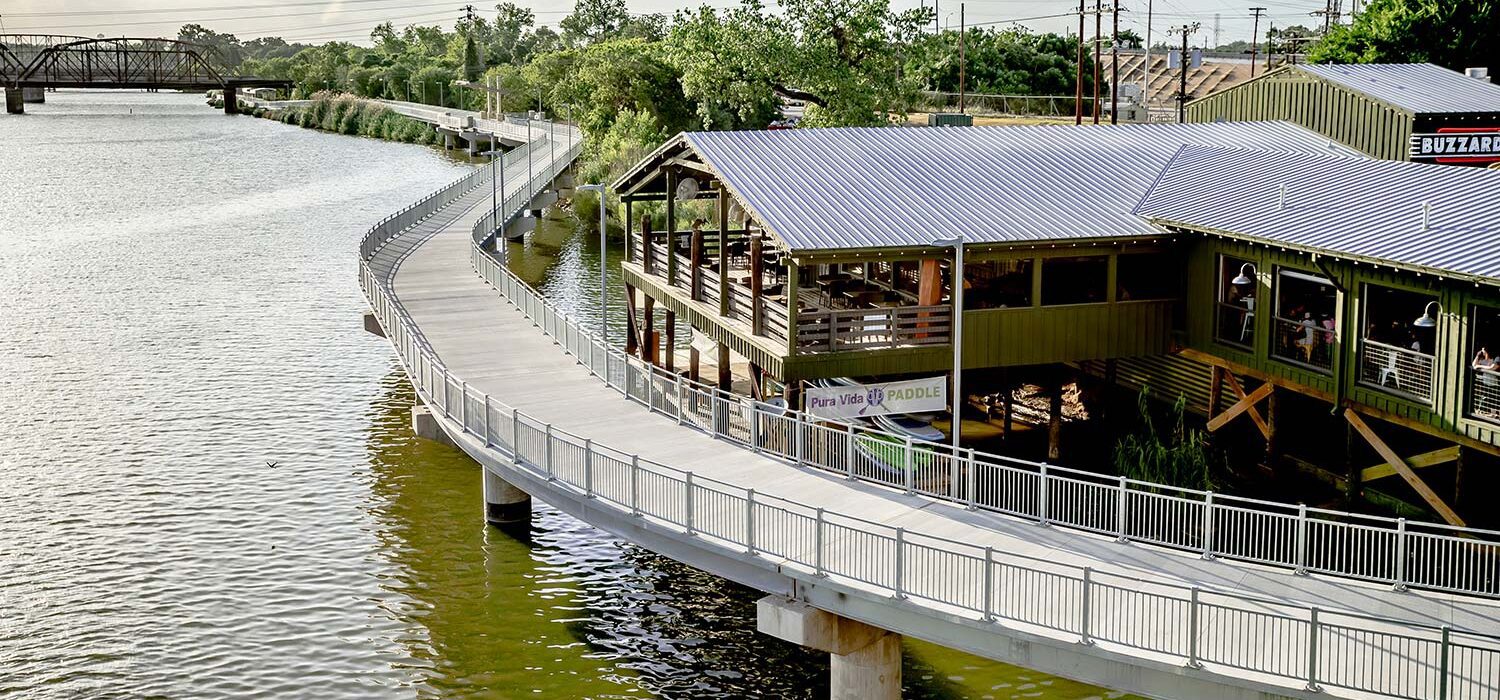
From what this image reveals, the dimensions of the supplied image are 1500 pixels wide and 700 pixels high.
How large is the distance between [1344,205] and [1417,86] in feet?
48.1

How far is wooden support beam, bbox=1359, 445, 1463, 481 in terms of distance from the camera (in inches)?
1083

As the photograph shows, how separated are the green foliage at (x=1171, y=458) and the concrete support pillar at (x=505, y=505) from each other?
12.1 meters

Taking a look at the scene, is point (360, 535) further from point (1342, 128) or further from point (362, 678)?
point (1342, 128)

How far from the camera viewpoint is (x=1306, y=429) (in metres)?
32.5

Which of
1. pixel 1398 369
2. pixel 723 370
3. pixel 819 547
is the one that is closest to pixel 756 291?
pixel 723 370

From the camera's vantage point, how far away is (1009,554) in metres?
20.9

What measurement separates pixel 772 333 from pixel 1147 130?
48.0ft

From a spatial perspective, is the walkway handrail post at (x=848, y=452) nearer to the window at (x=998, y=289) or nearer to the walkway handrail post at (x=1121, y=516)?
the walkway handrail post at (x=1121, y=516)

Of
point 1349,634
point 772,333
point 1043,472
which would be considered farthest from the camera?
point 772,333

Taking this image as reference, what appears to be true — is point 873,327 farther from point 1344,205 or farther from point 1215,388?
point 1344,205

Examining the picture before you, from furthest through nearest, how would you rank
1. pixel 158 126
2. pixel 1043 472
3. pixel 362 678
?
pixel 158 126, pixel 362 678, pixel 1043 472

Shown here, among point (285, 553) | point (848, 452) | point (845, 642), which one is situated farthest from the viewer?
point (285, 553)

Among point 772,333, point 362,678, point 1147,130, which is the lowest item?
point 362,678

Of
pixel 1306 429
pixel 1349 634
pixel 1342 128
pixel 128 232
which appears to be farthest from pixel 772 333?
pixel 128 232
